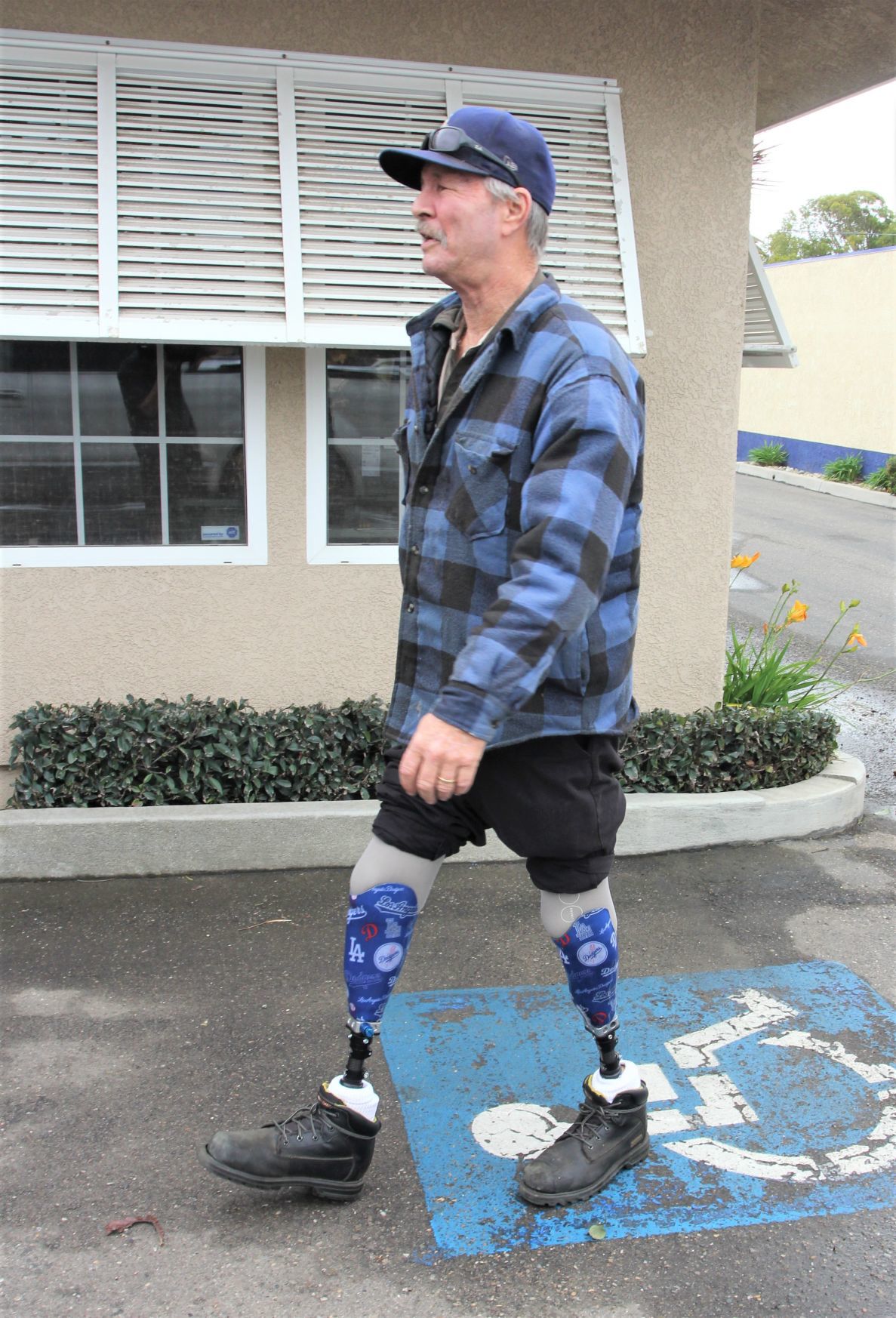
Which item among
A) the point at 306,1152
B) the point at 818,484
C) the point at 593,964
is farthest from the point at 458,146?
the point at 818,484

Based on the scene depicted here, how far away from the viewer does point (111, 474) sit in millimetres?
4637

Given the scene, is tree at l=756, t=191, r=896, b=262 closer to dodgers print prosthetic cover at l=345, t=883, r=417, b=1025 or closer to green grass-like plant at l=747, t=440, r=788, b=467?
green grass-like plant at l=747, t=440, r=788, b=467

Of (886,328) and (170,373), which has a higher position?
(886,328)

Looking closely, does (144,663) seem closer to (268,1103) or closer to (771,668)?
(268,1103)

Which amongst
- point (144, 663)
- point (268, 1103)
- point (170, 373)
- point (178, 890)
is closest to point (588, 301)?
point (170, 373)

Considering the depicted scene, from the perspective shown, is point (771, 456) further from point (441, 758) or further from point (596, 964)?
point (441, 758)

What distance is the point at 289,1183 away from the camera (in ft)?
8.12

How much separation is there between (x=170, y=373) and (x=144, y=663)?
115 centimetres

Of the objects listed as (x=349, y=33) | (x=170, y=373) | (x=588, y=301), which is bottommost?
(x=170, y=373)

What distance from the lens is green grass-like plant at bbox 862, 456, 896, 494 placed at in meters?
18.5

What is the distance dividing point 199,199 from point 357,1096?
126 inches

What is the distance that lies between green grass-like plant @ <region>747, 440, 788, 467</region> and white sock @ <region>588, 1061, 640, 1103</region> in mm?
21031

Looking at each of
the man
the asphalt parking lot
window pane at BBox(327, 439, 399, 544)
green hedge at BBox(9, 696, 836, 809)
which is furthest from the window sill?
the man

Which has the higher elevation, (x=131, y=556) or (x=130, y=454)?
(x=130, y=454)
